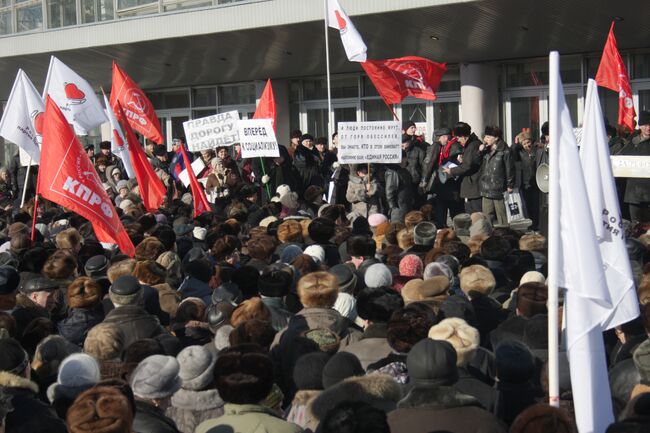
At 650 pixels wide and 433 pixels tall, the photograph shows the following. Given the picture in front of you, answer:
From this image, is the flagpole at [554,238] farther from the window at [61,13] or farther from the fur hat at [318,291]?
the window at [61,13]

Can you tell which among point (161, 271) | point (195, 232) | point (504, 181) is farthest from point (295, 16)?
point (161, 271)

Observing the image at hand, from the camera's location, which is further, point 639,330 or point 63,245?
point 63,245

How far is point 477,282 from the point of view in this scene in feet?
23.4

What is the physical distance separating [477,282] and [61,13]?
18.6 m

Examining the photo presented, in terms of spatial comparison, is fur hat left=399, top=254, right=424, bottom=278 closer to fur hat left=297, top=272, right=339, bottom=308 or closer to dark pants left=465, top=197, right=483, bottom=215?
fur hat left=297, top=272, right=339, bottom=308

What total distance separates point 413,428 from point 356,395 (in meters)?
0.34

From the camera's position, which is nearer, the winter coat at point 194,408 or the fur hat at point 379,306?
the winter coat at point 194,408

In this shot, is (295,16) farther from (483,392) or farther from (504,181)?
(483,392)

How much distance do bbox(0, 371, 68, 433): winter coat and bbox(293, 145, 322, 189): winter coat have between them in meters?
12.1

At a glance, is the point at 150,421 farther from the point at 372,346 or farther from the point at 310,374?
the point at 372,346

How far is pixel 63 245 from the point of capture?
9773 millimetres

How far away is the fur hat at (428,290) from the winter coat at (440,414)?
2364 mm

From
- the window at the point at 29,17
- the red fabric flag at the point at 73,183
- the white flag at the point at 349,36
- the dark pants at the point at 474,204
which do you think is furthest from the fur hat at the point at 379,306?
the window at the point at 29,17

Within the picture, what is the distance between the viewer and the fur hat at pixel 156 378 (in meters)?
4.90
